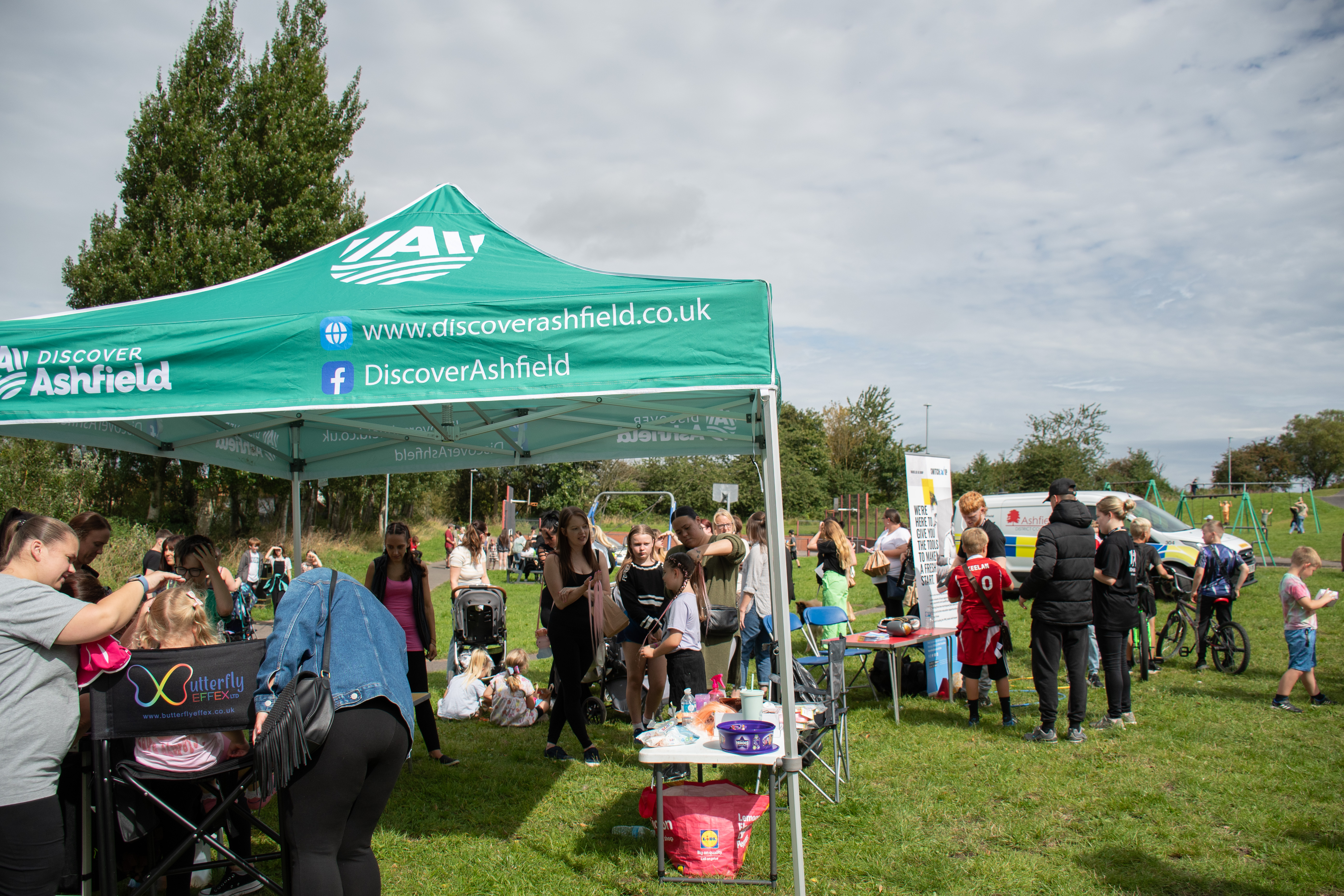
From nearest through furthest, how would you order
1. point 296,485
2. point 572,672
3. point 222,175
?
point 572,672 → point 296,485 → point 222,175

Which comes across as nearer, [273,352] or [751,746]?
[273,352]

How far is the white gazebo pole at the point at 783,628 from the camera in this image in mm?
3266

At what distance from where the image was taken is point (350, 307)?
347cm

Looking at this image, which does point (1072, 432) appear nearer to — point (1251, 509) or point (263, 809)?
point (1251, 509)

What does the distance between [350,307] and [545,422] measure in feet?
9.15

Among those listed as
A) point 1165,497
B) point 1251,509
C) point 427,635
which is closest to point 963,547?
point 427,635

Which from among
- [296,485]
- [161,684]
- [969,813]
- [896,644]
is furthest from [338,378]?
[896,644]

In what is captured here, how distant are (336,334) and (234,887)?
2.52 meters

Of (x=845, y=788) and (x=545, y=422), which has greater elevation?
(x=545, y=422)

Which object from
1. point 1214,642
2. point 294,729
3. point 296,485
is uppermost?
point 296,485

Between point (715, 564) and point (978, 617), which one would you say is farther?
point (715, 564)

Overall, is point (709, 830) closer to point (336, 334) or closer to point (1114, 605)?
point (336, 334)

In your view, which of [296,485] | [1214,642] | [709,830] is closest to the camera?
[709,830]

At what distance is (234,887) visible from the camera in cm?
351
